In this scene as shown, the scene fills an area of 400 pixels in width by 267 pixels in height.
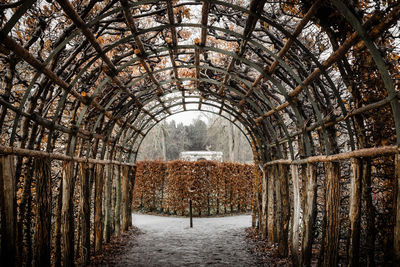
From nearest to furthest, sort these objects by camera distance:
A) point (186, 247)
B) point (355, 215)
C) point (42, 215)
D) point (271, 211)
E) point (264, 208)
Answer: point (355, 215), point (42, 215), point (271, 211), point (186, 247), point (264, 208)

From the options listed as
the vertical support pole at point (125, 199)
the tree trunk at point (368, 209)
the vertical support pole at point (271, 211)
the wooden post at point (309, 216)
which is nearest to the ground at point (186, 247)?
the vertical support pole at point (125, 199)

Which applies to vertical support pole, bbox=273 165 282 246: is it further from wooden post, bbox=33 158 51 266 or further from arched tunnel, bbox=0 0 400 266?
wooden post, bbox=33 158 51 266

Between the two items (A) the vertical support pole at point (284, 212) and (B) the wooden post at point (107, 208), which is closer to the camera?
(A) the vertical support pole at point (284, 212)

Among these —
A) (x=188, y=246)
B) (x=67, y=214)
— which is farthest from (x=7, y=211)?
(x=188, y=246)

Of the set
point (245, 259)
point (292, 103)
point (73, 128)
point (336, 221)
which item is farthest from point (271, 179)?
point (73, 128)

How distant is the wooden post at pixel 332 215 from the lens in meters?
3.07

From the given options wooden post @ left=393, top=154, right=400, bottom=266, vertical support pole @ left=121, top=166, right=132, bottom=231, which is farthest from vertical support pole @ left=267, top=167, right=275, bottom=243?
wooden post @ left=393, top=154, right=400, bottom=266

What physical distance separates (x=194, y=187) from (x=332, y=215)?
9171mm

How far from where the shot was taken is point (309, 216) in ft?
12.5

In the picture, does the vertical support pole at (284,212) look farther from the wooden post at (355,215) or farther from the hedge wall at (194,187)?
the hedge wall at (194,187)

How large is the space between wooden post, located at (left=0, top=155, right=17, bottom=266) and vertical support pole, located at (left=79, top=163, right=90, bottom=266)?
210 cm

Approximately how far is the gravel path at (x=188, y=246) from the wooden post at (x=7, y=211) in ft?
9.00

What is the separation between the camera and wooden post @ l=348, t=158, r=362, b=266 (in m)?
2.69

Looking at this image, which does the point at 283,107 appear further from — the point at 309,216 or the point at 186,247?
the point at 186,247
